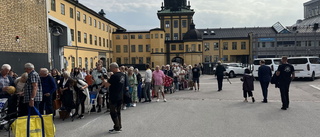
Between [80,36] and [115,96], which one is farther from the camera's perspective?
[80,36]

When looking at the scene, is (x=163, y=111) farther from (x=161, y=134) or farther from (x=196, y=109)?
(x=161, y=134)

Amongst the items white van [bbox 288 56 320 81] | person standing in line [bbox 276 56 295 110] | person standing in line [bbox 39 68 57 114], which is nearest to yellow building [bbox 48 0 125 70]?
person standing in line [bbox 39 68 57 114]

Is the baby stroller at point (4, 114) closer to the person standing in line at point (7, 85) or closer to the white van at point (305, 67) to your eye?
the person standing in line at point (7, 85)

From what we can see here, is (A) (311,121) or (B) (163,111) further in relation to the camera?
(B) (163,111)

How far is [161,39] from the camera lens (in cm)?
6306

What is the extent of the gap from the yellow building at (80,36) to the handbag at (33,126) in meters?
16.6

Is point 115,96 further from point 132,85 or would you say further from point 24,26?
point 24,26

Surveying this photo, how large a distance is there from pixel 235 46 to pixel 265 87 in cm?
5647

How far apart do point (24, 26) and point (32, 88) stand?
28.4 ft

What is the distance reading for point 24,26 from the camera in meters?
13.8

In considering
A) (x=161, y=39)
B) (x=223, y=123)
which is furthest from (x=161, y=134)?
(x=161, y=39)

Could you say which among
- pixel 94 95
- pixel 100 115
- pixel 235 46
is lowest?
pixel 100 115

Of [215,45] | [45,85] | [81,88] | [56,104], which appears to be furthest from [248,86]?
[215,45]

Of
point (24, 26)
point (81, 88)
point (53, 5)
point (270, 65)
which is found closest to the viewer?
point (81, 88)
